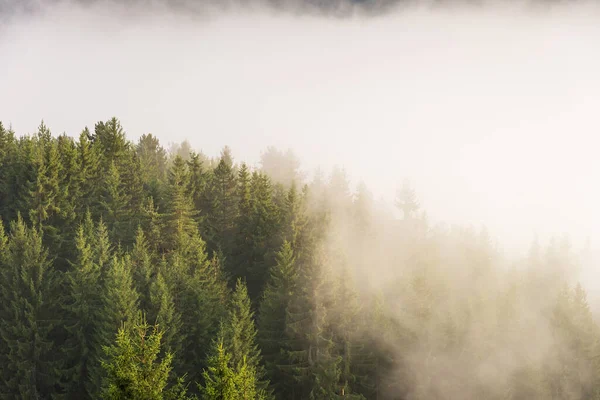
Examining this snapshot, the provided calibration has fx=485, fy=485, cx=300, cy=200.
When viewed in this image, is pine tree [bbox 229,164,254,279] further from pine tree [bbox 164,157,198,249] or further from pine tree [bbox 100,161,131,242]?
pine tree [bbox 100,161,131,242]

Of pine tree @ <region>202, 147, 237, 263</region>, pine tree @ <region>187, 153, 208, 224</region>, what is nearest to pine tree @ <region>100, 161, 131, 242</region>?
pine tree @ <region>187, 153, 208, 224</region>

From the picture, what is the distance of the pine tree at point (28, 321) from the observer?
44.1 m

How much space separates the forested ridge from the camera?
136ft

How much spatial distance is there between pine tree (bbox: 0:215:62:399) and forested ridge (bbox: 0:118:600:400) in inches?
6.2

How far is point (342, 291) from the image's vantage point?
138ft

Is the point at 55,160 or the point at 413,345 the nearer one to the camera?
the point at 413,345

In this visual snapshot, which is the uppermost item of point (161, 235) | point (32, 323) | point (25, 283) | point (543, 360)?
point (161, 235)

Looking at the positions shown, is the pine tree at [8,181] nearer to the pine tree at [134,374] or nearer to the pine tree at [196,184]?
the pine tree at [196,184]

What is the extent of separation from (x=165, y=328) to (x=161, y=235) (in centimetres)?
1712

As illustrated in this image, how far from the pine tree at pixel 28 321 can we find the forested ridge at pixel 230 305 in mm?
156

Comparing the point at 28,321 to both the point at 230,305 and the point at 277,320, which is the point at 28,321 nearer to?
the point at 230,305

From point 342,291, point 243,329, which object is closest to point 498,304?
point 342,291

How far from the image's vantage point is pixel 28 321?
45375 millimetres

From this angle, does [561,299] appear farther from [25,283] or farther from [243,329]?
[25,283]
